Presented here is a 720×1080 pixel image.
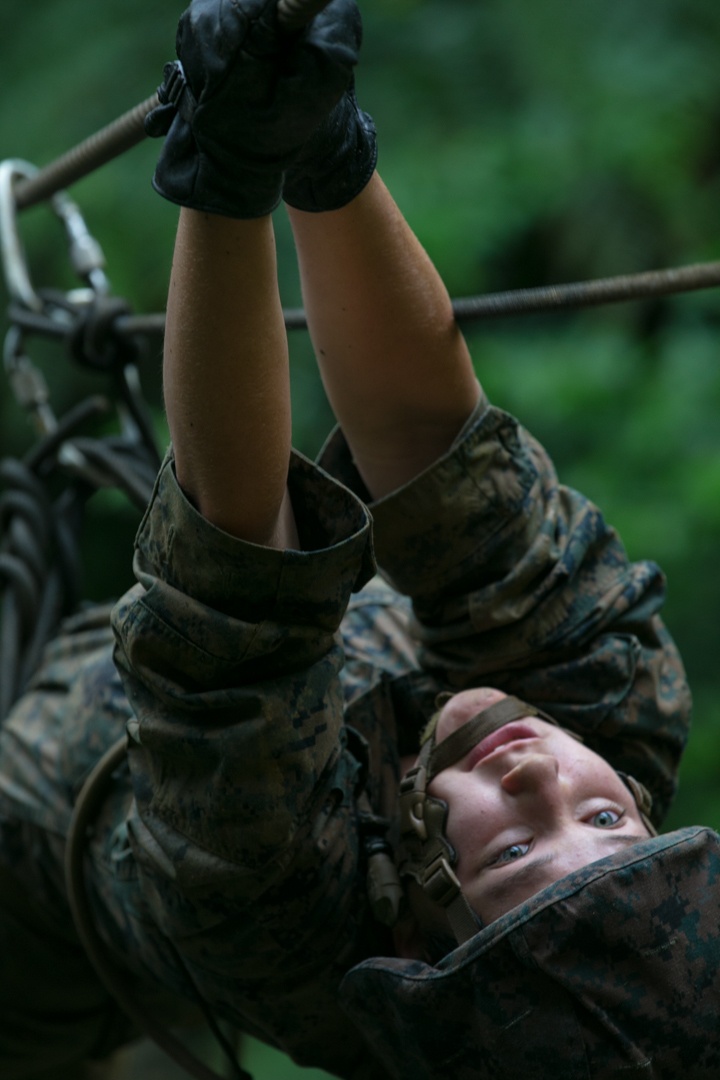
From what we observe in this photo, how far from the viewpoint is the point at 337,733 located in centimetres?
94

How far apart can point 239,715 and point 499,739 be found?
26 cm

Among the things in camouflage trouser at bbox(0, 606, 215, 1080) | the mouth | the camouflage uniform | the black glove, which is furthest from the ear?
the black glove

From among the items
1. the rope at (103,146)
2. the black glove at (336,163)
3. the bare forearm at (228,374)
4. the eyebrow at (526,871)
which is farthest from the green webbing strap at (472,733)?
the rope at (103,146)

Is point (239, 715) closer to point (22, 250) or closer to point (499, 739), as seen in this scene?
point (499, 739)

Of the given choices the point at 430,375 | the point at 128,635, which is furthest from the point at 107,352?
the point at 128,635

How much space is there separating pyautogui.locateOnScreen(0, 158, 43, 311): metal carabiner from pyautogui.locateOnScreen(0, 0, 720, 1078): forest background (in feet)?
2.62

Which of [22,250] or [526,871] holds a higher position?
[22,250]

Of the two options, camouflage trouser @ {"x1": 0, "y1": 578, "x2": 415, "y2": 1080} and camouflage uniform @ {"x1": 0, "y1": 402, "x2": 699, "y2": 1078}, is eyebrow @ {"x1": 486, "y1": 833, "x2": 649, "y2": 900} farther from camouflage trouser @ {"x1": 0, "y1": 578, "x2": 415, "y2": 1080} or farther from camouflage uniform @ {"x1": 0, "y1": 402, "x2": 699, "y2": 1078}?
camouflage trouser @ {"x1": 0, "y1": 578, "x2": 415, "y2": 1080}

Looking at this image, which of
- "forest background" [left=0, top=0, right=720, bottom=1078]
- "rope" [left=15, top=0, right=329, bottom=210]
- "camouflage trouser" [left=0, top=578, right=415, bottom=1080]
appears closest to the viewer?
"rope" [left=15, top=0, right=329, bottom=210]

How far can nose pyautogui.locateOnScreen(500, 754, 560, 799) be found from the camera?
3.26 ft

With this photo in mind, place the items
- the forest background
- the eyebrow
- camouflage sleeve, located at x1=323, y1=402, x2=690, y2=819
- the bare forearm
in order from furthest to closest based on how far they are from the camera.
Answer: the forest background → camouflage sleeve, located at x1=323, y1=402, x2=690, y2=819 → the eyebrow → the bare forearm

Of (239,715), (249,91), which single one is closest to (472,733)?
(239,715)

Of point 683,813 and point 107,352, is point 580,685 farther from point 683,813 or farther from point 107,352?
point 683,813

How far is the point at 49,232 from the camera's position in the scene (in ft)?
8.72
